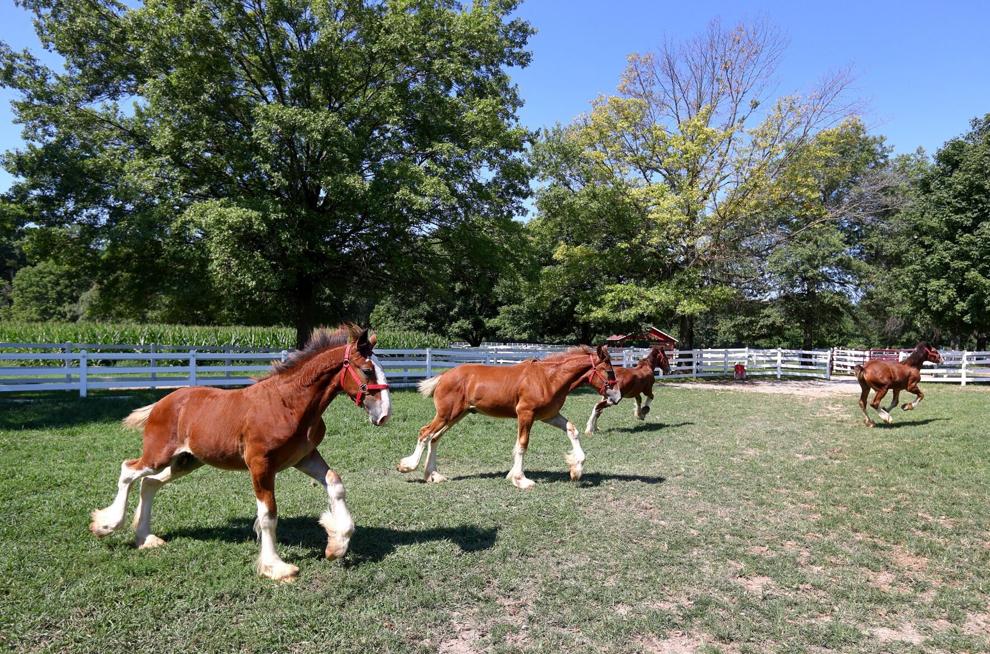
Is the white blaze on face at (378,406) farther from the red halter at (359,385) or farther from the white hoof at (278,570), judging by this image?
the white hoof at (278,570)

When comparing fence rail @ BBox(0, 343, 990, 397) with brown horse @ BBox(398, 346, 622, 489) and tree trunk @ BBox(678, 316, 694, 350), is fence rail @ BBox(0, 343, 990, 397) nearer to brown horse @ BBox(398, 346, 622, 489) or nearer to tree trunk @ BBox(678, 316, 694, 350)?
tree trunk @ BBox(678, 316, 694, 350)

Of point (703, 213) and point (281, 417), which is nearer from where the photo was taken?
point (281, 417)

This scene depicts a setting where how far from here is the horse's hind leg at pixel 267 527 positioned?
15.4ft

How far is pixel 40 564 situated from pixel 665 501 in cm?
617

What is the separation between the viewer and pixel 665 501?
732 centimetres

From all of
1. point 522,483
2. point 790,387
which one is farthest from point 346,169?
point 790,387

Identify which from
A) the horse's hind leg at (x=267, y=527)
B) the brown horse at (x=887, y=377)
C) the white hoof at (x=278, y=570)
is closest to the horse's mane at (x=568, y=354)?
the horse's hind leg at (x=267, y=527)

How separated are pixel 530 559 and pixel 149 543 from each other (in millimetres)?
3299

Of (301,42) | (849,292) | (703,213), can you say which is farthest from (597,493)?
(849,292)

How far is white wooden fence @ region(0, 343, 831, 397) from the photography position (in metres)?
14.7

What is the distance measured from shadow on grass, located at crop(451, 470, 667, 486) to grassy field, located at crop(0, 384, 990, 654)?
0.06 metres

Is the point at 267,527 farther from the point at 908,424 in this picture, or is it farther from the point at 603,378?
the point at 908,424

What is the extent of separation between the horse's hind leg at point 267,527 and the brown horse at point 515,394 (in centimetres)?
349

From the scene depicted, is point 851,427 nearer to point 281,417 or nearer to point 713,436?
point 713,436
